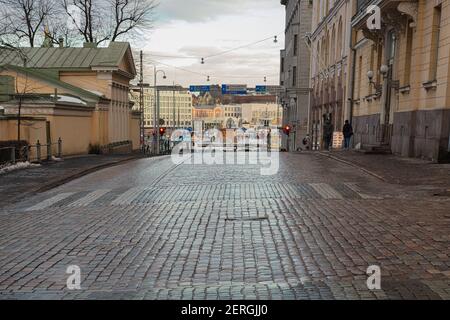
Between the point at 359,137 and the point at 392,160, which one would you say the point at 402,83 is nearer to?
the point at 392,160

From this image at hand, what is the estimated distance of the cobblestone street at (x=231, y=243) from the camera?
5.14m

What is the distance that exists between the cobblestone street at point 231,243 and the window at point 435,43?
7.38 m

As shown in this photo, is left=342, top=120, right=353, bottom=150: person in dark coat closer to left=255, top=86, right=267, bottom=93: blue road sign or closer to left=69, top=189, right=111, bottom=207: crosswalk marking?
left=69, top=189, right=111, bottom=207: crosswalk marking

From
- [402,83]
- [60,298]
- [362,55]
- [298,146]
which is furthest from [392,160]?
[298,146]

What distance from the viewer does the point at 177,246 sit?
22.9 ft

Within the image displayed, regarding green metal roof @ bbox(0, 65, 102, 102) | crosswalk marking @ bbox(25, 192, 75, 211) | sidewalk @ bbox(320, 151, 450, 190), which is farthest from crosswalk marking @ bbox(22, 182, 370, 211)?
green metal roof @ bbox(0, 65, 102, 102)

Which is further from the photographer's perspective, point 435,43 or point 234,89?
point 234,89

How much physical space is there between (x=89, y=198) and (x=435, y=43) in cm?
1326

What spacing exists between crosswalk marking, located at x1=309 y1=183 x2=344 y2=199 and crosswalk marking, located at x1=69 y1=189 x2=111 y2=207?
5274 mm

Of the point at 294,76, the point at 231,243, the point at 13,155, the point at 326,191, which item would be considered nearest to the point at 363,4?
the point at 326,191

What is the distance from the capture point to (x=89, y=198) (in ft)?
39.4

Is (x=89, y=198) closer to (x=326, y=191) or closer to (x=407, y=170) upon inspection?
(x=326, y=191)
